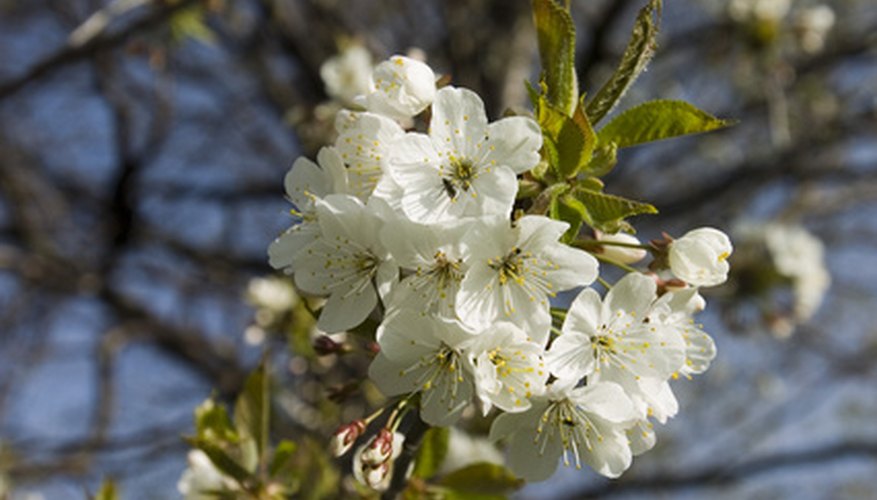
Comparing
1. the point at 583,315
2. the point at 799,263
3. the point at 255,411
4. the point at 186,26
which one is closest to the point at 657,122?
the point at 583,315

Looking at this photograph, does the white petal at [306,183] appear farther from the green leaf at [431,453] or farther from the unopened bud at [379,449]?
the green leaf at [431,453]

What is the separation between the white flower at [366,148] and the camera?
1082mm

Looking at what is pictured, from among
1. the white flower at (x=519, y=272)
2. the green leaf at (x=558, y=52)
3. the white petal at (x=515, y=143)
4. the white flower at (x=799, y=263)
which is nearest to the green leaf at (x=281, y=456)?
the white flower at (x=519, y=272)

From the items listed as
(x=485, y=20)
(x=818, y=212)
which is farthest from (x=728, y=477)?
(x=485, y=20)

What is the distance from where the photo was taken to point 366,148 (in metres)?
1.09

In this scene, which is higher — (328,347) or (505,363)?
(505,363)

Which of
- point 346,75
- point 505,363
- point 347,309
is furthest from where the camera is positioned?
point 346,75

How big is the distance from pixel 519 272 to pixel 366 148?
286 millimetres

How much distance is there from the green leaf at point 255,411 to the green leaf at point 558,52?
716 millimetres

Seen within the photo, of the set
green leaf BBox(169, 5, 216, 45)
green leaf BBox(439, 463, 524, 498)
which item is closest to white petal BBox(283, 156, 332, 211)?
green leaf BBox(439, 463, 524, 498)

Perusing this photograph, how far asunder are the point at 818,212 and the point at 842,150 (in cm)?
74

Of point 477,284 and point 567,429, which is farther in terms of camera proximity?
point 567,429

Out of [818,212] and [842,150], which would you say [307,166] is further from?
[842,150]

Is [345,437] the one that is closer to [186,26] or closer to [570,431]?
[570,431]
